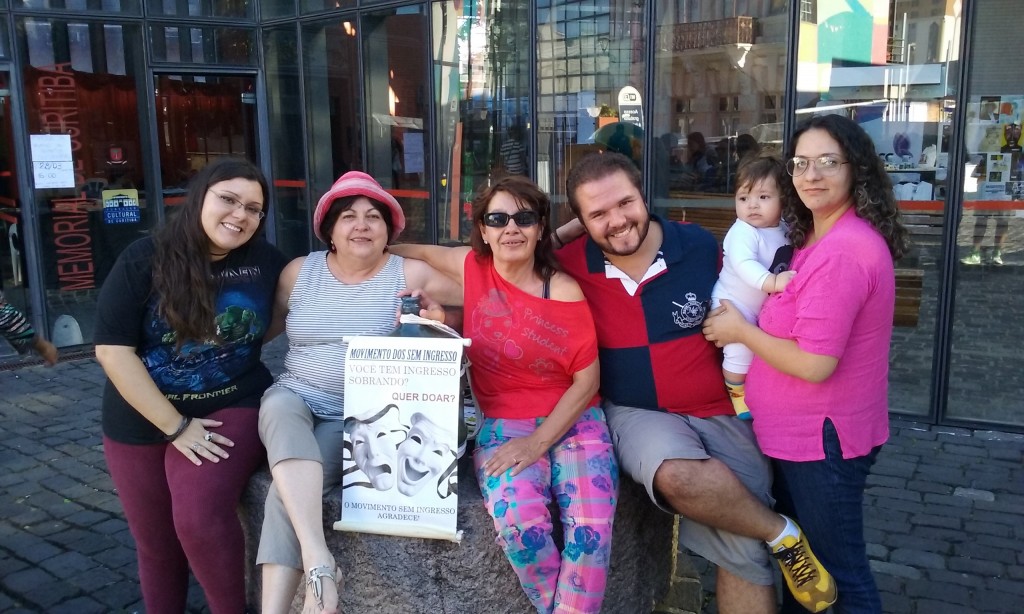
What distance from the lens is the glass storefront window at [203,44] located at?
27.7 ft

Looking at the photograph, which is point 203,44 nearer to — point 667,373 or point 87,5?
point 87,5

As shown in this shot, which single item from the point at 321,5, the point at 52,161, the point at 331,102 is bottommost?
the point at 52,161

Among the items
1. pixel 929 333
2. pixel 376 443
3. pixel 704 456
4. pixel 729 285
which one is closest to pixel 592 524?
pixel 704 456

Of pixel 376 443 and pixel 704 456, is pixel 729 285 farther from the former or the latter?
pixel 376 443

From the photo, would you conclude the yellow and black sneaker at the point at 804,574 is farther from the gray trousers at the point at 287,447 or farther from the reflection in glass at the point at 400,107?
the reflection in glass at the point at 400,107

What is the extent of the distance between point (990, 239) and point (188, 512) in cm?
521

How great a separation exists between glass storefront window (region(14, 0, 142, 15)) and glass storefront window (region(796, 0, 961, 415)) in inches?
242

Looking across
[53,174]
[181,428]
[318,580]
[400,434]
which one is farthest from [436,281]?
[53,174]

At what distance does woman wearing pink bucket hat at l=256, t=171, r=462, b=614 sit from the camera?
9.14ft

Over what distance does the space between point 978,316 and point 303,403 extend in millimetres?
4800

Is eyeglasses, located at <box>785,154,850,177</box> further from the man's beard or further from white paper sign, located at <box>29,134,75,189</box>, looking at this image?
white paper sign, located at <box>29,134,75,189</box>

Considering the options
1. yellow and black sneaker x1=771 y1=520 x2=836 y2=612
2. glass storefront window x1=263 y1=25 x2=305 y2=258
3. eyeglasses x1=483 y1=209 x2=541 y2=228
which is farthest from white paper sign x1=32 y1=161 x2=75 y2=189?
yellow and black sneaker x1=771 y1=520 x2=836 y2=612

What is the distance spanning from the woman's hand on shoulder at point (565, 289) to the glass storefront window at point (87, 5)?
686cm

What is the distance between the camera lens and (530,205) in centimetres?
301
